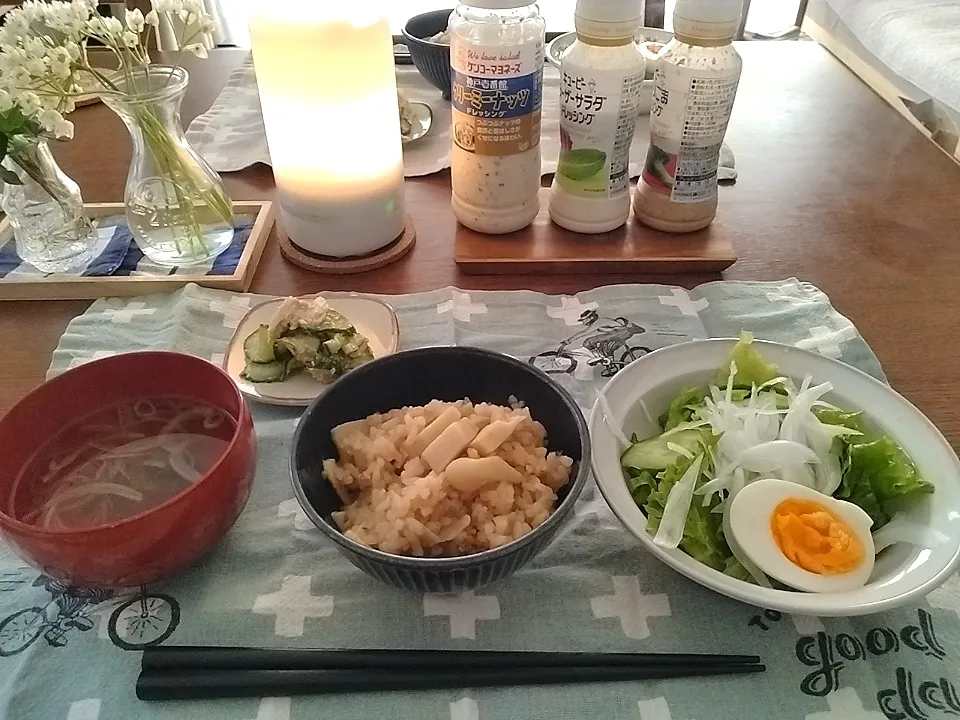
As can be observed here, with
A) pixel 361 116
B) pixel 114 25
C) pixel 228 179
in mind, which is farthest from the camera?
pixel 228 179

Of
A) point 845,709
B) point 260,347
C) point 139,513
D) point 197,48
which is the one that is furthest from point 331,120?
point 845,709

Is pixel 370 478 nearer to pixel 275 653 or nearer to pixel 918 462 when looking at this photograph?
pixel 275 653

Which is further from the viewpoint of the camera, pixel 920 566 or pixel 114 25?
pixel 114 25

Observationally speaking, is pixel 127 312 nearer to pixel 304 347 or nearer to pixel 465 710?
pixel 304 347

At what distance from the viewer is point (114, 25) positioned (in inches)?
29.0

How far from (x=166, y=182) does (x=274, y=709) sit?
0.62 meters

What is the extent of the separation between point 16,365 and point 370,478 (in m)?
0.45

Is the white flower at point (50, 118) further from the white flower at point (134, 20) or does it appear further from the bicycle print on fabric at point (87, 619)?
the bicycle print on fabric at point (87, 619)

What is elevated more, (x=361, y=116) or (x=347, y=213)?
(x=361, y=116)

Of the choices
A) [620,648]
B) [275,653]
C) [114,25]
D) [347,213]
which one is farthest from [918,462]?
[114,25]

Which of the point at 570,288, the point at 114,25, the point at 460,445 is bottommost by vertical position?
the point at 570,288

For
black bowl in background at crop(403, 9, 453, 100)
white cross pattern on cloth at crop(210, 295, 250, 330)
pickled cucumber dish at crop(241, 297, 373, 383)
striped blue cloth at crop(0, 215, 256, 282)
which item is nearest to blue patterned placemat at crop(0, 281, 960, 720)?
pickled cucumber dish at crop(241, 297, 373, 383)

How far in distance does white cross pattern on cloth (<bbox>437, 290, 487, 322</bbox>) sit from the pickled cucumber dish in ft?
0.43

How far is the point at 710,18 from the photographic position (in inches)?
31.1
